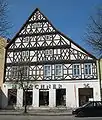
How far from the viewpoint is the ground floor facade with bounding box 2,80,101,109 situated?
3962 cm

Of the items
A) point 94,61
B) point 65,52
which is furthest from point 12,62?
point 94,61

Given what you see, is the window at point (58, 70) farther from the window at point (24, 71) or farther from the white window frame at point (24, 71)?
the window at point (24, 71)

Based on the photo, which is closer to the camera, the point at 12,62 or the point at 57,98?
the point at 57,98

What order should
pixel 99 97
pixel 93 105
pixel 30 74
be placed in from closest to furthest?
pixel 93 105 < pixel 99 97 < pixel 30 74

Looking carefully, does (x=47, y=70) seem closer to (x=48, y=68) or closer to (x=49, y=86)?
(x=48, y=68)

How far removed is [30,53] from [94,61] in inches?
394

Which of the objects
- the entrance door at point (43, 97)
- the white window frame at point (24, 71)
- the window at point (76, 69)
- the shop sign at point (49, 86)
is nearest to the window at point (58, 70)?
the shop sign at point (49, 86)

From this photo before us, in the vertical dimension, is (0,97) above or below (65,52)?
below

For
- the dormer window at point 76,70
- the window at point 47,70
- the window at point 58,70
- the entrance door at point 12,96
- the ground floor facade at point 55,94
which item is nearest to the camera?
the ground floor facade at point 55,94

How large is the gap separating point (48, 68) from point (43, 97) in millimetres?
4484

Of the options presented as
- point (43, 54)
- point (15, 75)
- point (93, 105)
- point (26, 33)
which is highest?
point (26, 33)

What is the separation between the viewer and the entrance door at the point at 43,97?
1606 inches

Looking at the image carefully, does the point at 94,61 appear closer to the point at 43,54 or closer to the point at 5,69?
the point at 43,54

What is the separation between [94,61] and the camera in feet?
133
